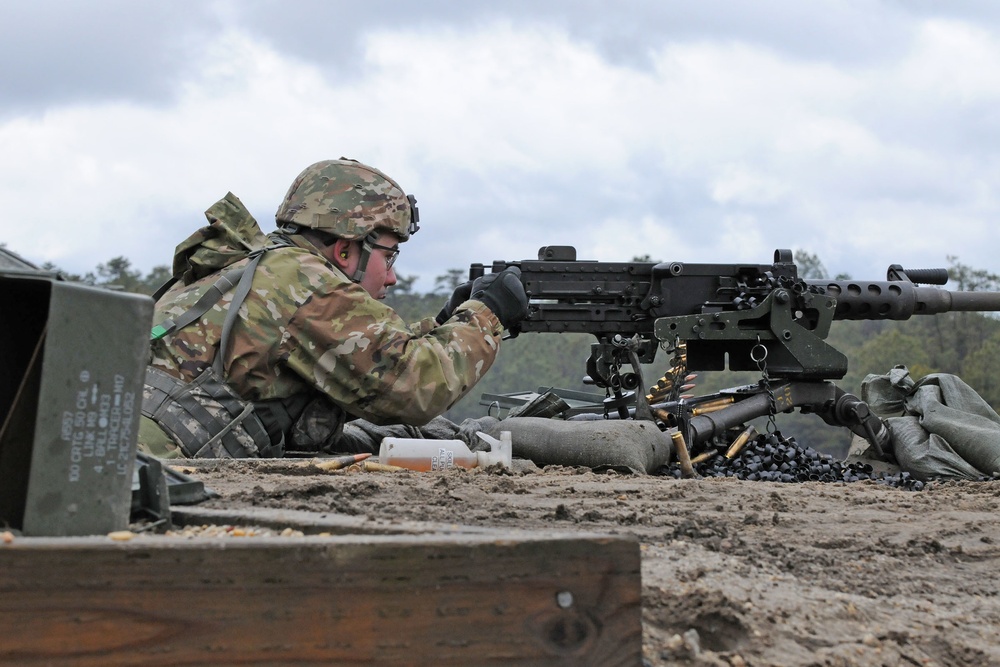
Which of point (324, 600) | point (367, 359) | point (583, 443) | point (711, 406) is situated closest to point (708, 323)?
point (711, 406)

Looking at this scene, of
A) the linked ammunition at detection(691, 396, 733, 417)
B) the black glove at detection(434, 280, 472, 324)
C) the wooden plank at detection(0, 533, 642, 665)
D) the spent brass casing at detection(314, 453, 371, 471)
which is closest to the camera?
the wooden plank at detection(0, 533, 642, 665)

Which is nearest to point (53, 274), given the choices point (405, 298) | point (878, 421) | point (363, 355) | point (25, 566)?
point (25, 566)

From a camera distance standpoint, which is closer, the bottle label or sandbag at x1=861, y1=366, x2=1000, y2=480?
the bottle label

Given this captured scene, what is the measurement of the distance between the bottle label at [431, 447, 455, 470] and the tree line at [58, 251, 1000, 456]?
16.2 m

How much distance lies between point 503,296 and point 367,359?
3.59 feet

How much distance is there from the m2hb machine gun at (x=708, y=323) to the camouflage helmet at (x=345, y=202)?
4.07 feet

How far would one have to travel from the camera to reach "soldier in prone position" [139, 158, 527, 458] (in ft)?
15.6

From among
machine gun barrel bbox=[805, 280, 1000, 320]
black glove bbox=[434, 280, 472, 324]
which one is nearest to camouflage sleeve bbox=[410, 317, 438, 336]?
black glove bbox=[434, 280, 472, 324]

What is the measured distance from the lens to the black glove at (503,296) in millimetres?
5688

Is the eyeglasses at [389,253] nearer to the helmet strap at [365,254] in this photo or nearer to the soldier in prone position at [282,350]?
the helmet strap at [365,254]

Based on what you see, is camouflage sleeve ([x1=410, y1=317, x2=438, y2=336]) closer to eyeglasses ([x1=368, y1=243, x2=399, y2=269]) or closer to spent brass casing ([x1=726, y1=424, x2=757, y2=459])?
eyeglasses ([x1=368, y1=243, x2=399, y2=269])

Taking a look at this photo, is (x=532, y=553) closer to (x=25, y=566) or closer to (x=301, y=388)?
(x=25, y=566)

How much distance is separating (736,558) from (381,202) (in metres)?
3.15

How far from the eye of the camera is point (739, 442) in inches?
249
